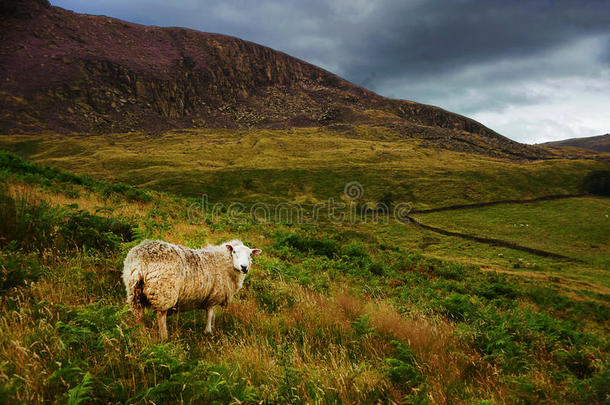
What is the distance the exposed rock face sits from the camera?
123m

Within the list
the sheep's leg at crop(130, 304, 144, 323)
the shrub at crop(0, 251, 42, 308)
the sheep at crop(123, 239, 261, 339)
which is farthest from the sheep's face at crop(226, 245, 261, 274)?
the shrub at crop(0, 251, 42, 308)

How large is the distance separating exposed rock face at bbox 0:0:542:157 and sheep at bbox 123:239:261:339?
477 feet

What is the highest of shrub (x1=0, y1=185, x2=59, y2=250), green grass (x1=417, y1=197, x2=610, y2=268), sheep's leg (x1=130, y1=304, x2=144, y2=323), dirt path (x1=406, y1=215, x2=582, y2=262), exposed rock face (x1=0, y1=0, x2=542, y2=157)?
exposed rock face (x1=0, y1=0, x2=542, y2=157)

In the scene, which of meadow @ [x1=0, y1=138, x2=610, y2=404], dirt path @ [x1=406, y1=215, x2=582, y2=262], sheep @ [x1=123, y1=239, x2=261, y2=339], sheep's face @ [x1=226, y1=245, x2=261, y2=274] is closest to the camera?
meadow @ [x1=0, y1=138, x2=610, y2=404]

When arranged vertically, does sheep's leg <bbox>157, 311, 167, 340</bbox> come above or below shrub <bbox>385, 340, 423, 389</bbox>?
above

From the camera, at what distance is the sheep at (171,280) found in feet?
15.6

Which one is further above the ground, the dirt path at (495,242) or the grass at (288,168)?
the grass at (288,168)

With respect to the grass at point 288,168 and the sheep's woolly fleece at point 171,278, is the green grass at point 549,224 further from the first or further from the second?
the sheep's woolly fleece at point 171,278

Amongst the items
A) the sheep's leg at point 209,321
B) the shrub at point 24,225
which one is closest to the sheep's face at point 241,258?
the sheep's leg at point 209,321

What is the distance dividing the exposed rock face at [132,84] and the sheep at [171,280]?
14538 cm

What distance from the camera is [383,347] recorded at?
16.9ft

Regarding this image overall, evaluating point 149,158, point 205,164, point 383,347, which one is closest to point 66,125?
point 149,158

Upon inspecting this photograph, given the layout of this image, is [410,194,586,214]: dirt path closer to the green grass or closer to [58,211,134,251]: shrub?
the green grass

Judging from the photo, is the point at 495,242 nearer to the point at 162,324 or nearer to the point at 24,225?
the point at 162,324
